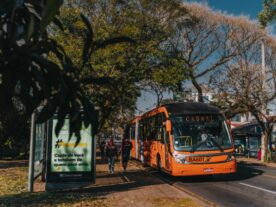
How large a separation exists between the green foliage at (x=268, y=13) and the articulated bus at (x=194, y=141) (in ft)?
13.4

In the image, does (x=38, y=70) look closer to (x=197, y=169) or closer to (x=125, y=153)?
(x=197, y=169)

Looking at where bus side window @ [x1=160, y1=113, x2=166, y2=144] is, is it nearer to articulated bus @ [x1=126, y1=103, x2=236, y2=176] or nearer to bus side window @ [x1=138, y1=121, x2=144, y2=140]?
articulated bus @ [x1=126, y1=103, x2=236, y2=176]

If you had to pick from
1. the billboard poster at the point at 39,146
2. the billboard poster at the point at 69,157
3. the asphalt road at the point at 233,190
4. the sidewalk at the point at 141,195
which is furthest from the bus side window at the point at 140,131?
the billboard poster at the point at 69,157

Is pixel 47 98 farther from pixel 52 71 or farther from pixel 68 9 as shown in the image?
pixel 68 9

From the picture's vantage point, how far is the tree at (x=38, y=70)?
2549mm

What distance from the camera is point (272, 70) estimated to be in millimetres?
39062

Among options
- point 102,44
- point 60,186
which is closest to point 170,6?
point 60,186

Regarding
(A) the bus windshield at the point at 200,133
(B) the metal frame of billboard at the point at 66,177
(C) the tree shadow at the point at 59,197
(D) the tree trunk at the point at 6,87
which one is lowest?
(C) the tree shadow at the point at 59,197

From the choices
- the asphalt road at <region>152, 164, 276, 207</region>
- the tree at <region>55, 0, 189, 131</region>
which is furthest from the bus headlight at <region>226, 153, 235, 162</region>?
the tree at <region>55, 0, 189, 131</region>

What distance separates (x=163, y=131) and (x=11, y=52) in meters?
17.0

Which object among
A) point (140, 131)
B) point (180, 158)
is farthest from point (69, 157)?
point (140, 131)

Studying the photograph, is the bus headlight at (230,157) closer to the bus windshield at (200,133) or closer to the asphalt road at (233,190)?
the bus windshield at (200,133)

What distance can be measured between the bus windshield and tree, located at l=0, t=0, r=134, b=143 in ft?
49.0

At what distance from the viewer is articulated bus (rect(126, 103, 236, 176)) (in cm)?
1738
